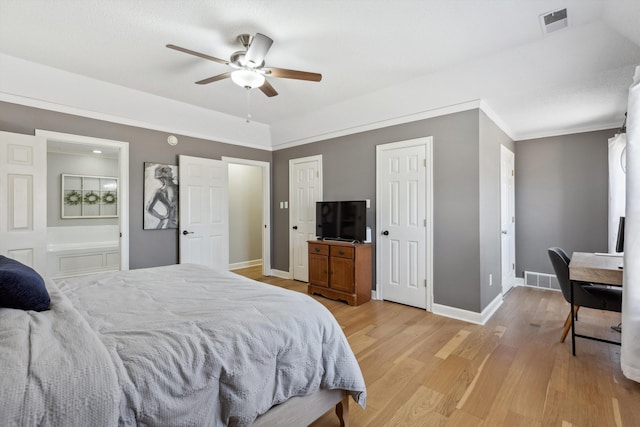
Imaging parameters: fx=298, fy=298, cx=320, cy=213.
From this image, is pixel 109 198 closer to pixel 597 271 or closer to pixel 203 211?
pixel 203 211

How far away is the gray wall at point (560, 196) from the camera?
419cm

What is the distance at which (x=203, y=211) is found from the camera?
4.42 m

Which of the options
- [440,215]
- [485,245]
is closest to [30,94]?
[440,215]

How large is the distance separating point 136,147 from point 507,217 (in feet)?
17.2

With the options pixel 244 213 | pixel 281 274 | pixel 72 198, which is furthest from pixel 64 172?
pixel 281 274

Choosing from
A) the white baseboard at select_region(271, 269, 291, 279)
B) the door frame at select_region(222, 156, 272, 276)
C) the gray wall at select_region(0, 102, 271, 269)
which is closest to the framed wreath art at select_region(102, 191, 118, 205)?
the gray wall at select_region(0, 102, 271, 269)

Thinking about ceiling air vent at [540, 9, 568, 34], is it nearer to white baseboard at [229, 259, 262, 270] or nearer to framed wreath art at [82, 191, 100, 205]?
white baseboard at [229, 259, 262, 270]

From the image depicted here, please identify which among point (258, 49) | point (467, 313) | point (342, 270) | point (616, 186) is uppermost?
point (258, 49)

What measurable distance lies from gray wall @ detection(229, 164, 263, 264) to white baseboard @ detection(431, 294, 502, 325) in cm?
397

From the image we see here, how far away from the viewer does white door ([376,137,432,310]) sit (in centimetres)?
363

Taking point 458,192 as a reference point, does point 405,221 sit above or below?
below

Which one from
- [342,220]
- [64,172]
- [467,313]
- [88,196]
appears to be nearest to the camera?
[467,313]

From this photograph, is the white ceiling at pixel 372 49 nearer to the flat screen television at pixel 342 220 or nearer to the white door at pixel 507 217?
the white door at pixel 507 217

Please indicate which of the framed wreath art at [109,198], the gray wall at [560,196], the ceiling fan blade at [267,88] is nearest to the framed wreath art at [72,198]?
the framed wreath art at [109,198]
